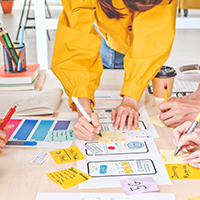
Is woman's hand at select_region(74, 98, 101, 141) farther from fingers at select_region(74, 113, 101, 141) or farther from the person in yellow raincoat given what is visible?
the person in yellow raincoat

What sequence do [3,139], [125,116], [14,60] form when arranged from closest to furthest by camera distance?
[3,139]
[125,116]
[14,60]

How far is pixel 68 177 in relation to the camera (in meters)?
0.81

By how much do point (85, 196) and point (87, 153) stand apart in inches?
8.0

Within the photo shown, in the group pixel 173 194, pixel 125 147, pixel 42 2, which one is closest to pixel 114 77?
pixel 125 147

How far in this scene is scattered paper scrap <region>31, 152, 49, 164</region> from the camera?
89 centimetres

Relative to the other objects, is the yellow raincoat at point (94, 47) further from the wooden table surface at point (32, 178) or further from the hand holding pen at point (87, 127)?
the wooden table surface at point (32, 178)

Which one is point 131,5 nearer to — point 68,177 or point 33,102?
point 33,102

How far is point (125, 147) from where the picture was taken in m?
0.96

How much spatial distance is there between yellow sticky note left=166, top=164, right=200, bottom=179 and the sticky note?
0.33 metres

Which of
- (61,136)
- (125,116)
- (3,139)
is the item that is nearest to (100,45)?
(125,116)

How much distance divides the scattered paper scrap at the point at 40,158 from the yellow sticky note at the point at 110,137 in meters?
0.18

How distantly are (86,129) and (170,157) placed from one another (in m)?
0.28

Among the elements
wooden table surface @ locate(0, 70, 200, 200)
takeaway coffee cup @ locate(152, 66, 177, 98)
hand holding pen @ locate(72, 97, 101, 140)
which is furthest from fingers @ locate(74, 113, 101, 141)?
takeaway coffee cup @ locate(152, 66, 177, 98)

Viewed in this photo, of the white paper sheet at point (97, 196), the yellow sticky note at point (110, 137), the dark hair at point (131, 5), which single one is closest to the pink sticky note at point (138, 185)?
the white paper sheet at point (97, 196)
